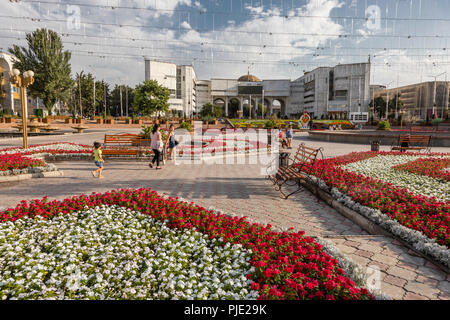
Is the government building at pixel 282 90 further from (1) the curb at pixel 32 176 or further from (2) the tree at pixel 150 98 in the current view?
(1) the curb at pixel 32 176

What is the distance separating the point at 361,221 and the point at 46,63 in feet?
162

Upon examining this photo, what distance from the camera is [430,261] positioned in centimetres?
348

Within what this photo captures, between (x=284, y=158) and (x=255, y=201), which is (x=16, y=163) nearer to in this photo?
(x=255, y=201)

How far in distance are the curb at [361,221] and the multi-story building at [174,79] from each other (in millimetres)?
92916

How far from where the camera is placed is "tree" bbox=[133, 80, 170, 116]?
44.0 m

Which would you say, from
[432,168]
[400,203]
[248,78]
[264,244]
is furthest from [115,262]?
[248,78]

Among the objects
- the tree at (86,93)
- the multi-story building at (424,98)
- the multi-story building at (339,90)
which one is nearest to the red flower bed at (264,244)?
the tree at (86,93)

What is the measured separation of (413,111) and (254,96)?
76.0m

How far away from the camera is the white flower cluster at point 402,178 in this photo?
6.18 metres

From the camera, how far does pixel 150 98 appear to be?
4434 centimetres

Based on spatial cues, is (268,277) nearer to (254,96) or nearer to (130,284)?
(130,284)

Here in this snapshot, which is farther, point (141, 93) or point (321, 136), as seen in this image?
point (141, 93)

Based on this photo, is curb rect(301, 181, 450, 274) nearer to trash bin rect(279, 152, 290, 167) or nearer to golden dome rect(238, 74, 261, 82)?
trash bin rect(279, 152, 290, 167)

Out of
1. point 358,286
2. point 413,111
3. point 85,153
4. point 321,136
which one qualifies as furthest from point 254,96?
point 358,286
